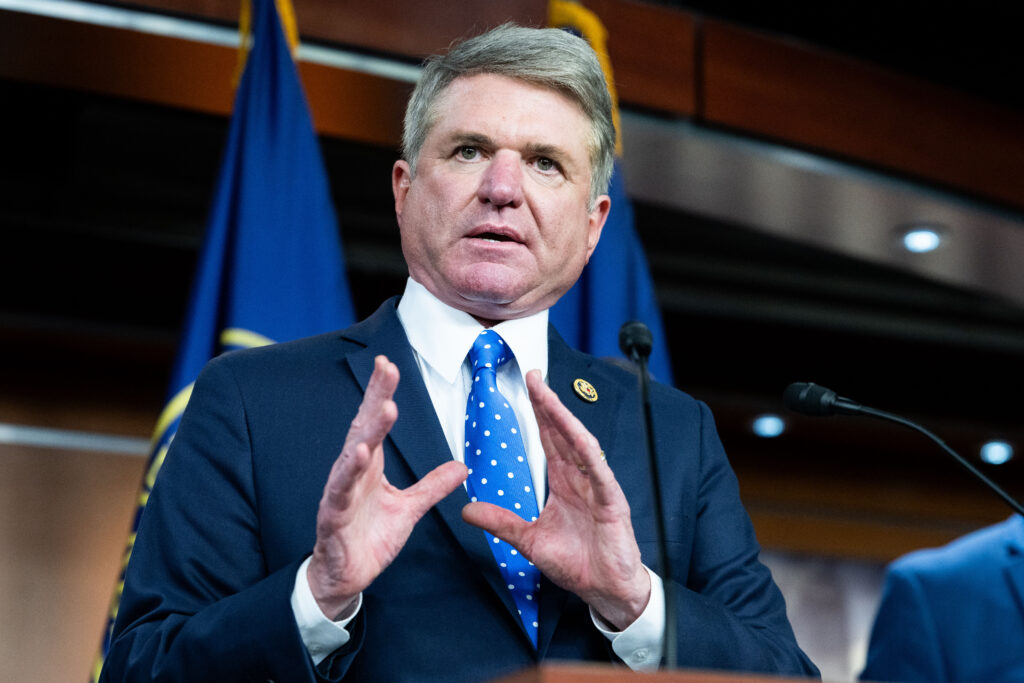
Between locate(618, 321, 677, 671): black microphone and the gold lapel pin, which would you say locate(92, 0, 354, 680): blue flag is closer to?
the gold lapel pin

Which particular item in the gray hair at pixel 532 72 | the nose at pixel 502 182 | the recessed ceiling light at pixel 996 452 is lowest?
the nose at pixel 502 182

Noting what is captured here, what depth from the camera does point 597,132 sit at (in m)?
1.92

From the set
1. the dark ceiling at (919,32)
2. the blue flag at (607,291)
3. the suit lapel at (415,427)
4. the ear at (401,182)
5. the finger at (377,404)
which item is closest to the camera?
the finger at (377,404)

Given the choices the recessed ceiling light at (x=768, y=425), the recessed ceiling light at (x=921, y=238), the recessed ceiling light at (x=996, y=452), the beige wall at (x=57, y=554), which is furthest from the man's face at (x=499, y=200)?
the recessed ceiling light at (x=996, y=452)

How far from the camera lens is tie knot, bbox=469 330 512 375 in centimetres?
171

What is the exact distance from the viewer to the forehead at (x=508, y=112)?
182 cm

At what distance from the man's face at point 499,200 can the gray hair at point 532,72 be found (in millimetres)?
15

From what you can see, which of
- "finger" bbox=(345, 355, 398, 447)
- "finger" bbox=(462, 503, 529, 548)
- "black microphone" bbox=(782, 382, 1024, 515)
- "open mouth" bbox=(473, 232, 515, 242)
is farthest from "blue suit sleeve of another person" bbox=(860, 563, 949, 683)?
"finger" bbox=(345, 355, 398, 447)

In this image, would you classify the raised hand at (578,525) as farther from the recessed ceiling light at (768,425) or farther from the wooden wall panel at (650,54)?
the recessed ceiling light at (768,425)

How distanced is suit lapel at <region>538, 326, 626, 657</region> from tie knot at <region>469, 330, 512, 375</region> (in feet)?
0.27

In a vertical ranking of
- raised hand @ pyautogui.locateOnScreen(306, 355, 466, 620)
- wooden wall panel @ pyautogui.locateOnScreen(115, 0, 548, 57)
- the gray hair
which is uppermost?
wooden wall panel @ pyautogui.locateOnScreen(115, 0, 548, 57)

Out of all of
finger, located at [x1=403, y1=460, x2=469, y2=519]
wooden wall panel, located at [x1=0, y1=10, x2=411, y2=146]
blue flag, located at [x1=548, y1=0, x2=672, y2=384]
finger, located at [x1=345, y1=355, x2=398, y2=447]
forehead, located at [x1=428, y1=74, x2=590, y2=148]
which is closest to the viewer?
finger, located at [x1=345, y1=355, x2=398, y2=447]

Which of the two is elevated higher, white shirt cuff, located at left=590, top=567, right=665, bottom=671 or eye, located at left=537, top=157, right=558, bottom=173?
eye, located at left=537, top=157, right=558, bottom=173

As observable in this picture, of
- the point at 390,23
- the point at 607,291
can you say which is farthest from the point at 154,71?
the point at 607,291
